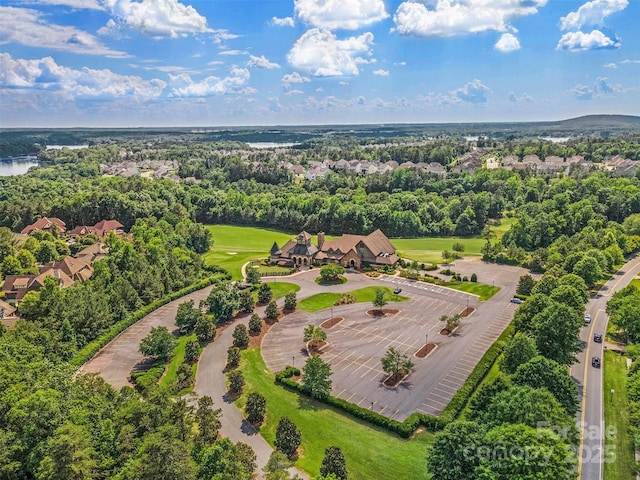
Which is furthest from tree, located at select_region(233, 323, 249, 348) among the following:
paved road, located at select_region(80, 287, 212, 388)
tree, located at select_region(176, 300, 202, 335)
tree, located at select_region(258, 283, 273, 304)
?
tree, located at select_region(258, 283, 273, 304)

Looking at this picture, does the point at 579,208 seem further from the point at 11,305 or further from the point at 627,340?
the point at 11,305

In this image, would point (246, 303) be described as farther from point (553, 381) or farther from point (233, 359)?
point (553, 381)

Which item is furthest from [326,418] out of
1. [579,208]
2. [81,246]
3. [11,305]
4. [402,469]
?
[579,208]

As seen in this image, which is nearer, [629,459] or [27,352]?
[629,459]

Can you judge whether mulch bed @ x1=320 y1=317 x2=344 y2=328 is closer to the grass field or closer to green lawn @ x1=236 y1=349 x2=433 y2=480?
green lawn @ x1=236 y1=349 x2=433 y2=480

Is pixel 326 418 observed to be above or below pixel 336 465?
below

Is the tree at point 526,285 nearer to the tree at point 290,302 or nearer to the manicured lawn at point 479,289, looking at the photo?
the manicured lawn at point 479,289
